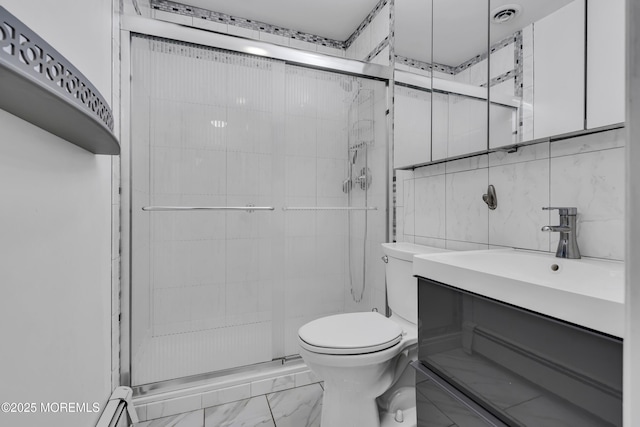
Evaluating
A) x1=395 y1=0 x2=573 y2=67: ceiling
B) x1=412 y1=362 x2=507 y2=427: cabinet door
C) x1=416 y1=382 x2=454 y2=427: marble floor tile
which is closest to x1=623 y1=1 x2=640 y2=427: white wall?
x1=412 y1=362 x2=507 y2=427: cabinet door

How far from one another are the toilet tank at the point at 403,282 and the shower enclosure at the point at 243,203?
48 centimetres

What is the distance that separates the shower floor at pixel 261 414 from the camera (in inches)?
58.1

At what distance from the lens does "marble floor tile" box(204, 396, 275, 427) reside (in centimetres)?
147

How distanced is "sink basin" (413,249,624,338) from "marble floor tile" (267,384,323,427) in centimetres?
98

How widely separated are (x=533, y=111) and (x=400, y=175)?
0.92 meters

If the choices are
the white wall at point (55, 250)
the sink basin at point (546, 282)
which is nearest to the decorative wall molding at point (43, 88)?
the white wall at point (55, 250)

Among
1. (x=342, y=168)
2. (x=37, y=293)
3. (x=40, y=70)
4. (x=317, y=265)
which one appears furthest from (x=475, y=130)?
(x=37, y=293)

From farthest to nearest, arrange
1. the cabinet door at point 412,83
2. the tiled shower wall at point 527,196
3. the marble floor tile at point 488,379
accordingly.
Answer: the cabinet door at point 412,83
the tiled shower wall at point 527,196
the marble floor tile at point 488,379

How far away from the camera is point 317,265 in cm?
198

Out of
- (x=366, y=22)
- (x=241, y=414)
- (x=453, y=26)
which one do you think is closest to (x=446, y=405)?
(x=241, y=414)

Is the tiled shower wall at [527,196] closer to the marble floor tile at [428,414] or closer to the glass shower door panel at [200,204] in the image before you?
the marble floor tile at [428,414]

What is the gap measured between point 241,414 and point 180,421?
0.29 m

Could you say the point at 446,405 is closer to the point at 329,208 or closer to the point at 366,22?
the point at 329,208

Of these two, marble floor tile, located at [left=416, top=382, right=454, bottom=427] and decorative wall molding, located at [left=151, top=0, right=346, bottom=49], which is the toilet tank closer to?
marble floor tile, located at [left=416, top=382, right=454, bottom=427]
